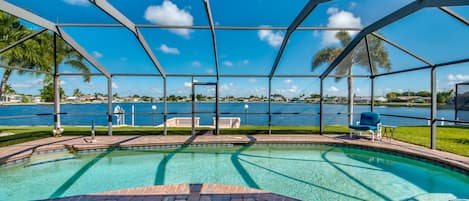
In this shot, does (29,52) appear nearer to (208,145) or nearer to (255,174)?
(208,145)

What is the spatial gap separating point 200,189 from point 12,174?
4.14 m

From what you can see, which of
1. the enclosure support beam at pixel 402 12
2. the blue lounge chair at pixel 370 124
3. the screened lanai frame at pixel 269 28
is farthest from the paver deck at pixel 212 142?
the enclosure support beam at pixel 402 12

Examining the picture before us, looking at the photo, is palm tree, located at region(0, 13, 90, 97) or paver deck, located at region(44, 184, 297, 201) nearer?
paver deck, located at region(44, 184, 297, 201)

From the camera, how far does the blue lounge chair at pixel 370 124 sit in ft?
23.9

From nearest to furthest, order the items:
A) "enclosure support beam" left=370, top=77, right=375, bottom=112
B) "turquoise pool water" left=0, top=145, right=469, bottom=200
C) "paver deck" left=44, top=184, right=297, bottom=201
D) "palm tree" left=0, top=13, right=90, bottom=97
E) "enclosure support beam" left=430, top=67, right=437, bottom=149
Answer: "paver deck" left=44, top=184, right=297, bottom=201
"turquoise pool water" left=0, top=145, right=469, bottom=200
"enclosure support beam" left=430, top=67, right=437, bottom=149
"enclosure support beam" left=370, top=77, right=375, bottom=112
"palm tree" left=0, top=13, right=90, bottom=97

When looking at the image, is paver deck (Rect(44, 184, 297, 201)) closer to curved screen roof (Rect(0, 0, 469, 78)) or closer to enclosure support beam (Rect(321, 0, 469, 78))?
curved screen roof (Rect(0, 0, 469, 78))

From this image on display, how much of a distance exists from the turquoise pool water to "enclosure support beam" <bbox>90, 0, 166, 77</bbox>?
109 inches

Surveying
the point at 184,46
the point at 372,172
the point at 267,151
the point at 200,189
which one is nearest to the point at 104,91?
the point at 184,46

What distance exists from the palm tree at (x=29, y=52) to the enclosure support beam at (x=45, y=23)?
2.27 m

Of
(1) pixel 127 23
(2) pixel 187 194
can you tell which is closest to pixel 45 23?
(1) pixel 127 23

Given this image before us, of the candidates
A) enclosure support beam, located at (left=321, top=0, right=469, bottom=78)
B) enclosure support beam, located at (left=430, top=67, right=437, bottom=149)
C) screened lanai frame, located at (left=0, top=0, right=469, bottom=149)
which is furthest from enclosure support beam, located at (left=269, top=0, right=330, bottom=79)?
enclosure support beam, located at (left=430, top=67, right=437, bottom=149)

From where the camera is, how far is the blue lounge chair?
728cm

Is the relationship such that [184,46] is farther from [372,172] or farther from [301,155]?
[372,172]

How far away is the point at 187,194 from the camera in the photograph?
10.7 feet
